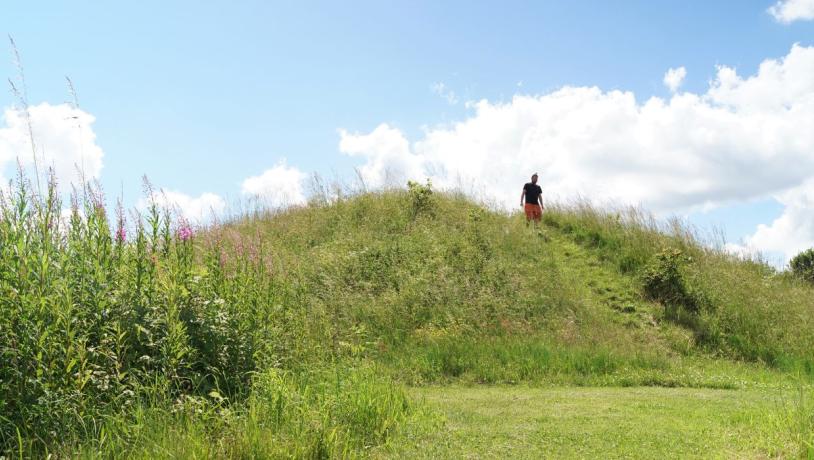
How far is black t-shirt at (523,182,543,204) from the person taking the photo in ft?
66.7

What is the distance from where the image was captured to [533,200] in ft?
67.2

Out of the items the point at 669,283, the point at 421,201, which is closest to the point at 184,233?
the point at 421,201

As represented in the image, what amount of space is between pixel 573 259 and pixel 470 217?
3290mm

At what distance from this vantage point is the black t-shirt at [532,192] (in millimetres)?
20344

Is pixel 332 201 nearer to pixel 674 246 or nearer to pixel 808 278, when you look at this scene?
pixel 674 246

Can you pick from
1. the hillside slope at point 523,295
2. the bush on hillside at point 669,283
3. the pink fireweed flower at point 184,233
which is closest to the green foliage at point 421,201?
the hillside slope at point 523,295

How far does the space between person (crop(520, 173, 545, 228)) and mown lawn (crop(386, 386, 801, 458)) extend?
11.4 meters

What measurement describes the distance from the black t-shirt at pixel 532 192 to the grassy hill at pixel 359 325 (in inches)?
48.7

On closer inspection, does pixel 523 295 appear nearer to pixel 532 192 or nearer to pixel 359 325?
pixel 359 325

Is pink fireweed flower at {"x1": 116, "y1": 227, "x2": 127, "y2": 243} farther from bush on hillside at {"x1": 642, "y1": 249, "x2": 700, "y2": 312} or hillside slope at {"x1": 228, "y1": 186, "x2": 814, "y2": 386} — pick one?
bush on hillside at {"x1": 642, "y1": 249, "x2": 700, "y2": 312}

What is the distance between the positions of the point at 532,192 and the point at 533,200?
0.27 metres

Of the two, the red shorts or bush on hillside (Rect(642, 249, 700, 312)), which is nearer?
bush on hillside (Rect(642, 249, 700, 312))

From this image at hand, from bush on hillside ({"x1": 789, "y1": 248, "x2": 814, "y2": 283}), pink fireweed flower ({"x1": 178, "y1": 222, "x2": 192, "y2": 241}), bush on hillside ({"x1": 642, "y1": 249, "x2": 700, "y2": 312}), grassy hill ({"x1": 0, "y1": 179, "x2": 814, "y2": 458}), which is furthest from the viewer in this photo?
bush on hillside ({"x1": 789, "y1": 248, "x2": 814, "y2": 283})

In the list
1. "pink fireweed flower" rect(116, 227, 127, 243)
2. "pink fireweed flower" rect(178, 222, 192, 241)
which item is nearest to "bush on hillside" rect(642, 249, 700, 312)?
"pink fireweed flower" rect(178, 222, 192, 241)
